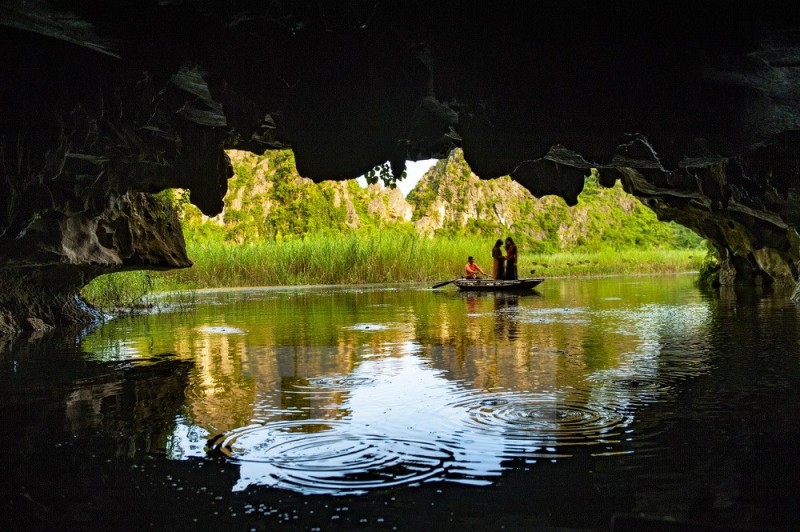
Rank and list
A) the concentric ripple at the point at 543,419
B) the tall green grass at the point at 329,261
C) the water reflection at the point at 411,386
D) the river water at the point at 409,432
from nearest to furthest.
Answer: the river water at the point at 409,432, the water reflection at the point at 411,386, the concentric ripple at the point at 543,419, the tall green grass at the point at 329,261

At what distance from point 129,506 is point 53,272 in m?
12.2

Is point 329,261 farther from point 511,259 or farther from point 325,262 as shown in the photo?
point 511,259

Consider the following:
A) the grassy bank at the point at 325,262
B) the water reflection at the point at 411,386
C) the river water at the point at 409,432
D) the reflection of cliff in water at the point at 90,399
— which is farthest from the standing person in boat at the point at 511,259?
the reflection of cliff in water at the point at 90,399

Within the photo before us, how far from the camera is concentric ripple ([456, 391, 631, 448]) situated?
5.95 m

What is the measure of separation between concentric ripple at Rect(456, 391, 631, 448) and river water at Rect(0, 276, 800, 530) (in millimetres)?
31

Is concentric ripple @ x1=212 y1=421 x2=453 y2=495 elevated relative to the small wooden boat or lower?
lower

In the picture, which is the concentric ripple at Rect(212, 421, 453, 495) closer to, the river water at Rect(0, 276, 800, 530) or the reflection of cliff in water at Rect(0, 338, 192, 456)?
the river water at Rect(0, 276, 800, 530)

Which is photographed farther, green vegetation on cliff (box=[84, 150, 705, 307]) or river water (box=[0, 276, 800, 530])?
green vegetation on cliff (box=[84, 150, 705, 307])

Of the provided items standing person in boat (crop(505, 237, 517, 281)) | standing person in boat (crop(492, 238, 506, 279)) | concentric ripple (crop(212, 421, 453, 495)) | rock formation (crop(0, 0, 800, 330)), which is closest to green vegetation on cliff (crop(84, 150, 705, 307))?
standing person in boat (crop(492, 238, 506, 279))

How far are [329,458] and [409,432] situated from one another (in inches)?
35.4

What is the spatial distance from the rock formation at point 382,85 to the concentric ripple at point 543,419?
12.6ft

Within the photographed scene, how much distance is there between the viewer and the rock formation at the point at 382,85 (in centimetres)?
866

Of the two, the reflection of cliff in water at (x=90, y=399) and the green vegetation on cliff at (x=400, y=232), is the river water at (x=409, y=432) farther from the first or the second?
the green vegetation on cliff at (x=400, y=232)

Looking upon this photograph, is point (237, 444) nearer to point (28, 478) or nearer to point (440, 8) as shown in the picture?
point (28, 478)
